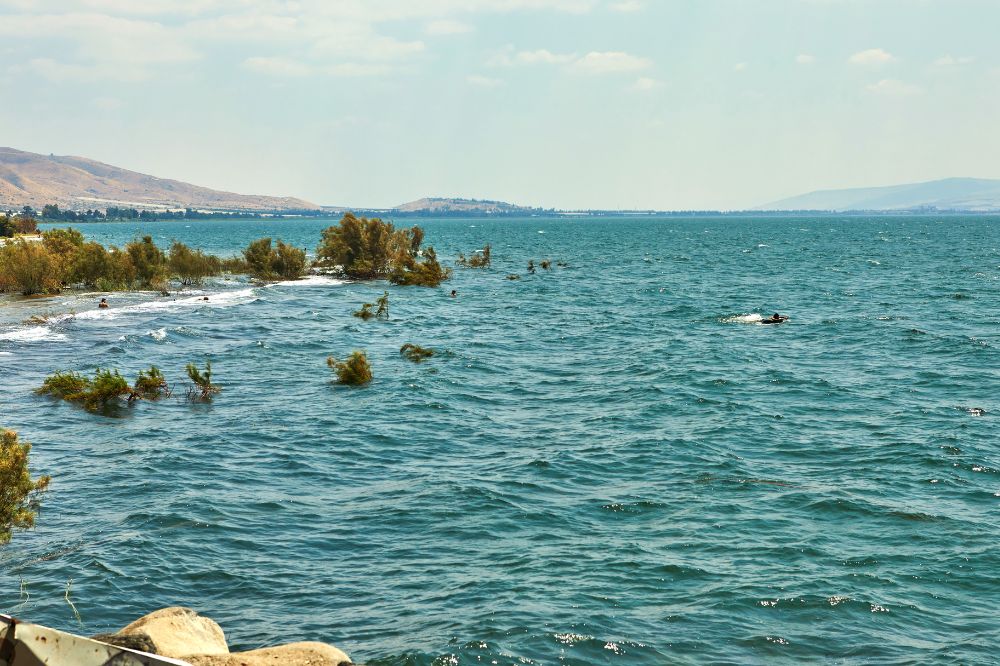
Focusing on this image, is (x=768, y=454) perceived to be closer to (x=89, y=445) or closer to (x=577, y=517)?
(x=577, y=517)

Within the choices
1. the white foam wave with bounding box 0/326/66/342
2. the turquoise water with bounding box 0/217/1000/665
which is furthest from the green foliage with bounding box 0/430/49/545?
the white foam wave with bounding box 0/326/66/342

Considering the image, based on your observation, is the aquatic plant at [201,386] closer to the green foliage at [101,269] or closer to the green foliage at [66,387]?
the green foliage at [66,387]

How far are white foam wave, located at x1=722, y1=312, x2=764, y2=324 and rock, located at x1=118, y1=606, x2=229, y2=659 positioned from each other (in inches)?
1778

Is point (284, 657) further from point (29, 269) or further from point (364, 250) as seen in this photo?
point (364, 250)

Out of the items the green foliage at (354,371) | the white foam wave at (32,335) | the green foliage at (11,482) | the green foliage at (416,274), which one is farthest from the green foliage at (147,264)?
the green foliage at (11,482)

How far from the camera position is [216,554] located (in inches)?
671

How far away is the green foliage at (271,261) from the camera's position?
7506 cm

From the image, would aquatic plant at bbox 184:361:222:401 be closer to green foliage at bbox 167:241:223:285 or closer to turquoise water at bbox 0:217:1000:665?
turquoise water at bbox 0:217:1000:665

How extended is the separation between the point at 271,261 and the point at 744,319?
42.7 metres

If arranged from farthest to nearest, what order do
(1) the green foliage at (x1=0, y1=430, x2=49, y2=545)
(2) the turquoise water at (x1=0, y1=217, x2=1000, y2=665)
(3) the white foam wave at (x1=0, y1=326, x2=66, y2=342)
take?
(3) the white foam wave at (x1=0, y1=326, x2=66, y2=342)
(1) the green foliage at (x1=0, y1=430, x2=49, y2=545)
(2) the turquoise water at (x1=0, y1=217, x2=1000, y2=665)

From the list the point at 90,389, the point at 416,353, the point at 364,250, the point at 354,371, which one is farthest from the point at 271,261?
the point at 90,389

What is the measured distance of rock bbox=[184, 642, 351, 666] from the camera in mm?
10539

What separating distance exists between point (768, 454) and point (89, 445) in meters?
19.6

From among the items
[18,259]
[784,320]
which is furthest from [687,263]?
[18,259]
